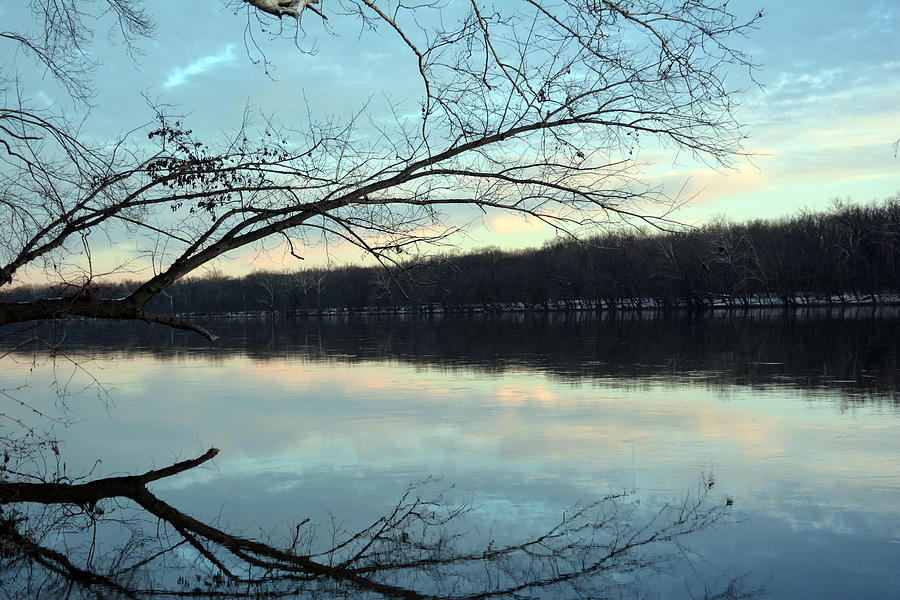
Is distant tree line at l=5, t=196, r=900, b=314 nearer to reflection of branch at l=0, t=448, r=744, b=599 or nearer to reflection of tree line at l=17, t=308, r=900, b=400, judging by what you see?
reflection of tree line at l=17, t=308, r=900, b=400

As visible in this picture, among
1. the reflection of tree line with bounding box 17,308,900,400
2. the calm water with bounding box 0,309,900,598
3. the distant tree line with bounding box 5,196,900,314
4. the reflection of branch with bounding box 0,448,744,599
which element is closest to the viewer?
the reflection of branch with bounding box 0,448,744,599

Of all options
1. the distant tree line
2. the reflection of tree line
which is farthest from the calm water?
the distant tree line

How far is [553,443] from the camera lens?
9.99 meters

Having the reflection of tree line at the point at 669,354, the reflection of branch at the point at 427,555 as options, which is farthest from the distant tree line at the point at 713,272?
the reflection of branch at the point at 427,555

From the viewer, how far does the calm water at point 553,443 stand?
6.36m

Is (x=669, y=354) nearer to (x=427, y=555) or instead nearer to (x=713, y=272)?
(x=427, y=555)

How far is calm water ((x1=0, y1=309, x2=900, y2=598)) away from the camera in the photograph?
636 cm

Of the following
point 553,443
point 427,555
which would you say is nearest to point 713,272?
point 553,443

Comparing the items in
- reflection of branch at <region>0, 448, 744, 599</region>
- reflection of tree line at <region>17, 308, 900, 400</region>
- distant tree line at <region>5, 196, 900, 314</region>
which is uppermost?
distant tree line at <region>5, 196, 900, 314</region>

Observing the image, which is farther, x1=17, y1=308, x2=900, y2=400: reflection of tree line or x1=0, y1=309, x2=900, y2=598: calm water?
x1=17, y1=308, x2=900, y2=400: reflection of tree line

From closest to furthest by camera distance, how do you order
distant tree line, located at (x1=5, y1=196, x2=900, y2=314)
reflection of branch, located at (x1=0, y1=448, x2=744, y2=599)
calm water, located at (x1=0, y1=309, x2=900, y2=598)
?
reflection of branch, located at (x1=0, y1=448, x2=744, y2=599) < calm water, located at (x1=0, y1=309, x2=900, y2=598) < distant tree line, located at (x1=5, y1=196, x2=900, y2=314)

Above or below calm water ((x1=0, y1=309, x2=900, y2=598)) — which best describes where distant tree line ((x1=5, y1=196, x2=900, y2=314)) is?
above

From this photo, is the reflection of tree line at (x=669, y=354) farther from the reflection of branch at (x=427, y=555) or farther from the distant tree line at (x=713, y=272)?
the distant tree line at (x=713, y=272)

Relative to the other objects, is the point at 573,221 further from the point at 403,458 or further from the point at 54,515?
the point at 54,515
